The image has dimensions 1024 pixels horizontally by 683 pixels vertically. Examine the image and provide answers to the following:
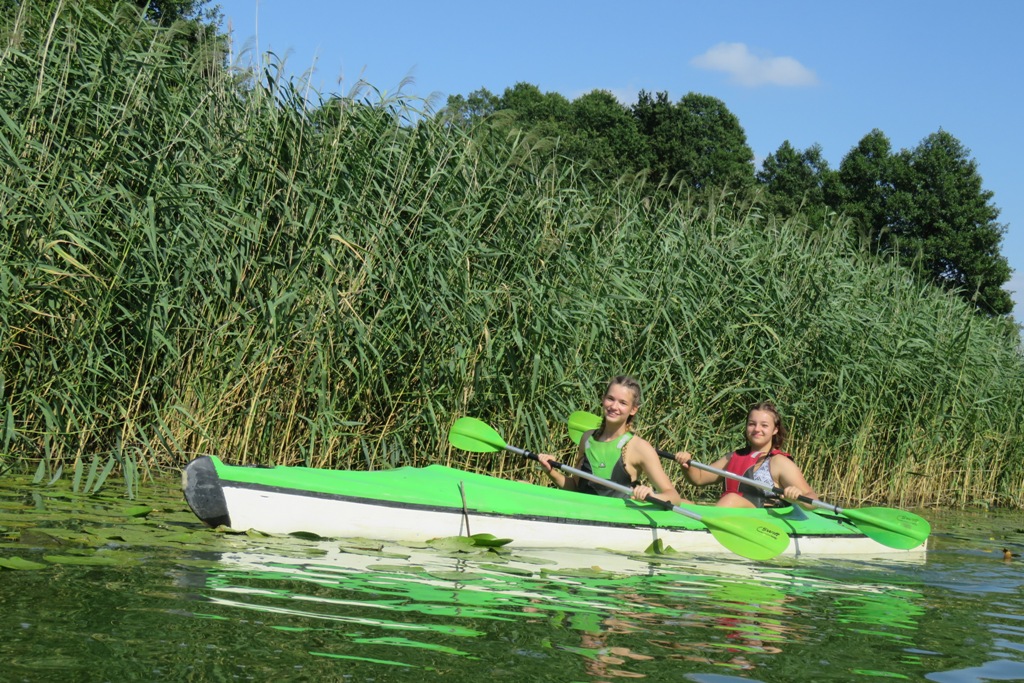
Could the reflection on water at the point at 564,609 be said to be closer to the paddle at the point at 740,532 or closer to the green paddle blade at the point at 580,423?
the paddle at the point at 740,532

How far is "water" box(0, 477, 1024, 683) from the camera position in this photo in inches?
116

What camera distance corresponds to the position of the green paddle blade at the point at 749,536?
5.56m

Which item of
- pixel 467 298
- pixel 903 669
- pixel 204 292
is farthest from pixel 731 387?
pixel 903 669

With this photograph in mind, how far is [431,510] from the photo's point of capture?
5.23 m

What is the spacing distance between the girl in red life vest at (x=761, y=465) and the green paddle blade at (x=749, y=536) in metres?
0.77

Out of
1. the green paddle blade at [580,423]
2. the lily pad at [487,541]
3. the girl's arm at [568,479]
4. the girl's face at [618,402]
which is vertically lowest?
the lily pad at [487,541]

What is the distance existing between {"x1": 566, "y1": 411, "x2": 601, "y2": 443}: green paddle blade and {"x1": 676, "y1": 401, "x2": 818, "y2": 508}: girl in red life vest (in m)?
0.51

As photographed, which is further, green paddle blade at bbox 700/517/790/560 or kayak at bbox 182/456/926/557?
green paddle blade at bbox 700/517/790/560

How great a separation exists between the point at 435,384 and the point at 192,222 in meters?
1.66

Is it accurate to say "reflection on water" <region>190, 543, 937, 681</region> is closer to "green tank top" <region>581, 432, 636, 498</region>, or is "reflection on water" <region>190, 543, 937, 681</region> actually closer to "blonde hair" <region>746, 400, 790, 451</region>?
"green tank top" <region>581, 432, 636, 498</region>

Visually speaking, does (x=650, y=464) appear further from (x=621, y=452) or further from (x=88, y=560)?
(x=88, y=560)

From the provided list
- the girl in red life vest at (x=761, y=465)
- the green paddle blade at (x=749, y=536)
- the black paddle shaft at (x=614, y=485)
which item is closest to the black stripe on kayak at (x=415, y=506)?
the black paddle shaft at (x=614, y=485)

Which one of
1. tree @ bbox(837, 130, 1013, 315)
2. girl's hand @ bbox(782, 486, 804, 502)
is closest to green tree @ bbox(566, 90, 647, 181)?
tree @ bbox(837, 130, 1013, 315)

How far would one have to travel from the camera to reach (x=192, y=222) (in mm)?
5984
